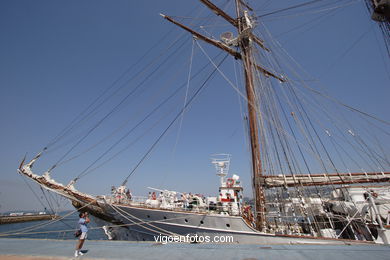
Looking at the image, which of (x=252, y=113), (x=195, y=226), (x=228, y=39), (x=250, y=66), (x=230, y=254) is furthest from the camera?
(x=228, y=39)

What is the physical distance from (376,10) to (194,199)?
15592 mm

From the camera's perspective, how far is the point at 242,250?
499cm

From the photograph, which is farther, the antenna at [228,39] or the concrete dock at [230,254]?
the antenna at [228,39]

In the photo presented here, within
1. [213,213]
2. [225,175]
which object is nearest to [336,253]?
[213,213]

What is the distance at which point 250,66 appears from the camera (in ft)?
Result: 55.4

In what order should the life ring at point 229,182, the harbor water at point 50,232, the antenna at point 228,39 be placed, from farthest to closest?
the antenna at point 228,39
the life ring at point 229,182
the harbor water at point 50,232

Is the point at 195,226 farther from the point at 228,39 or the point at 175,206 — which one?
the point at 228,39

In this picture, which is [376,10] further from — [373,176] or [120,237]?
[120,237]

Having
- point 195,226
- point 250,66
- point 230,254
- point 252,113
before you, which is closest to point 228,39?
point 250,66

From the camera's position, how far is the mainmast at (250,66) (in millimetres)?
12188

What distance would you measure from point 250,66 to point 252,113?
16.8ft

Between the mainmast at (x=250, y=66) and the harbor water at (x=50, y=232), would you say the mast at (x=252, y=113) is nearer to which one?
the mainmast at (x=250, y=66)

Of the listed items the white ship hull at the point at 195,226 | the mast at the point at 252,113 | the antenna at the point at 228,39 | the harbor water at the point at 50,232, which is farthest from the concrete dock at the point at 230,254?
the antenna at the point at 228,39

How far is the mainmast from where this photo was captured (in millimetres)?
12188
